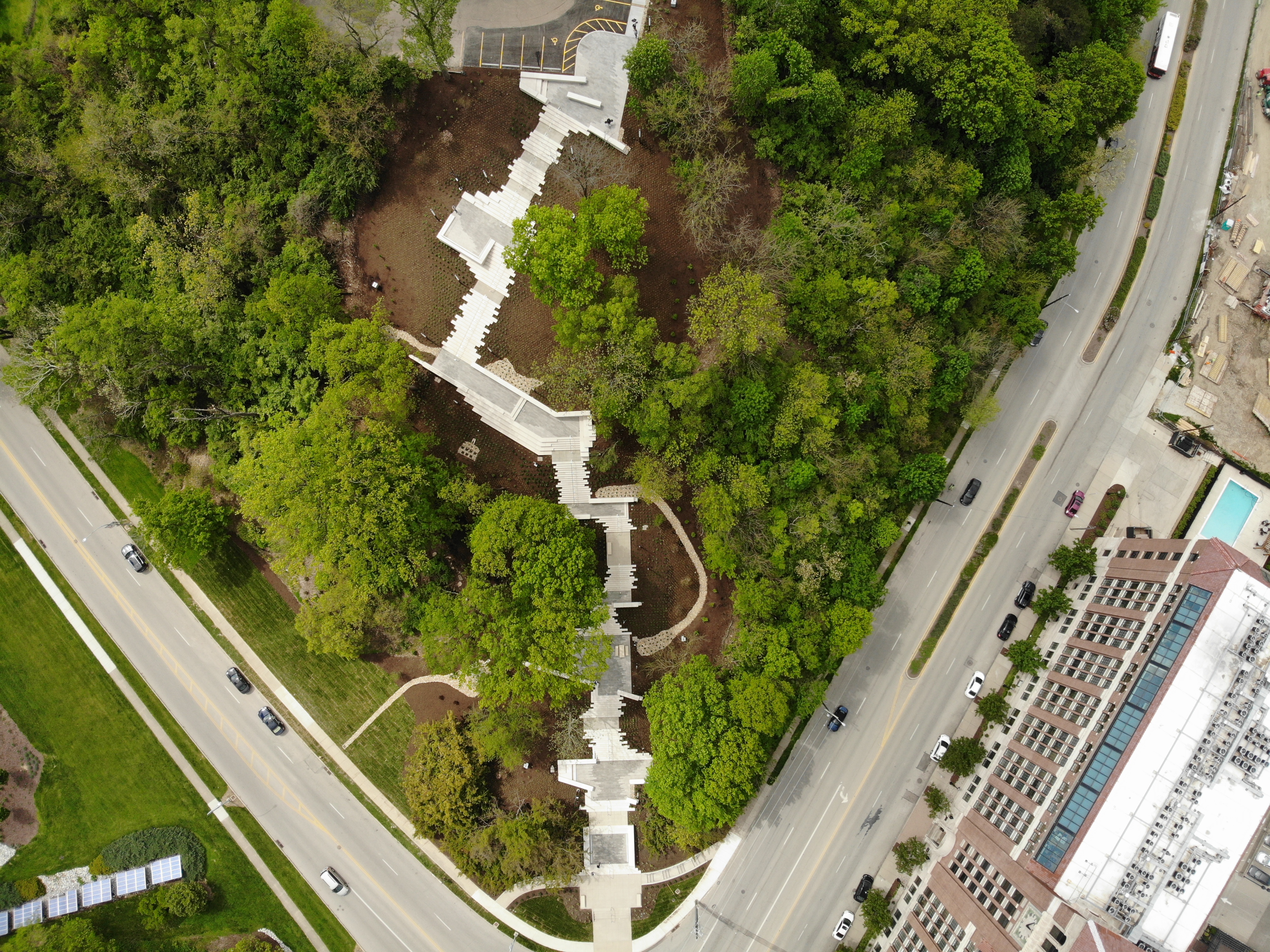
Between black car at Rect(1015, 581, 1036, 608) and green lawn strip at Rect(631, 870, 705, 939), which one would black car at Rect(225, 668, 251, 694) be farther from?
black car at Rect(1015, 581, 1036, 608)

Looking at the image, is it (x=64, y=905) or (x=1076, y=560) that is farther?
(x=1076, y=560)

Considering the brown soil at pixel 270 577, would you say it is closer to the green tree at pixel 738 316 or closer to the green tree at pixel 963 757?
the green tree at pixel 738 316

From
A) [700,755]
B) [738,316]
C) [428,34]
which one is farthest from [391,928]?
[428,34]

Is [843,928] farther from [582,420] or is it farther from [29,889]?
[29,889]

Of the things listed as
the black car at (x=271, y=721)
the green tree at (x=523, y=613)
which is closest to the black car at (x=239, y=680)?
the black car at (x=271, y=721)

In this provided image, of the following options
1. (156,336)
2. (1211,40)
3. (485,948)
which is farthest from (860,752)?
(1211,40)

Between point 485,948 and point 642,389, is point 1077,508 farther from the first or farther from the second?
point 485,948
